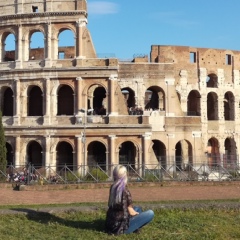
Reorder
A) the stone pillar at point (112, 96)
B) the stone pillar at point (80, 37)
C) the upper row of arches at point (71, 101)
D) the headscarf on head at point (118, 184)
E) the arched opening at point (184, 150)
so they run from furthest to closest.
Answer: the arched opening at point (184, 150) < the upper row of arches at point (71, 101) < the stone pillar at point (80, 37) < the stone pillar at point (112, 96) < the headscarf on head at point (118, 184)

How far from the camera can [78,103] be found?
30.4 metres

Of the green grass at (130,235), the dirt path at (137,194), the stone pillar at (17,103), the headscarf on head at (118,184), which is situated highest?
the stone pillar at (17,103)

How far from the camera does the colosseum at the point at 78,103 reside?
30109 millimetres

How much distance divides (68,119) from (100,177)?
905cm

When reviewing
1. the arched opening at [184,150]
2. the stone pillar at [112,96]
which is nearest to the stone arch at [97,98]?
the stone pillar at [112,96]

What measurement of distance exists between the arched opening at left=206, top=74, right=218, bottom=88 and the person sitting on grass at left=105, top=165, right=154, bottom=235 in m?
30.7

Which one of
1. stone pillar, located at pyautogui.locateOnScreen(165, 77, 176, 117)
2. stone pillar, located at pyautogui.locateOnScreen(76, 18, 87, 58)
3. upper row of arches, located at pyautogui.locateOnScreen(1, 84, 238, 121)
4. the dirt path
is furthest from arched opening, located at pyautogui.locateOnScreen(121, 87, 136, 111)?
the dirt path

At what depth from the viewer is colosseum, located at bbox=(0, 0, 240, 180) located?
30.1m

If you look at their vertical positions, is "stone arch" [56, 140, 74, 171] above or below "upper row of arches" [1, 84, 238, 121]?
below

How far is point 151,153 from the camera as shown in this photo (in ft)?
99.8

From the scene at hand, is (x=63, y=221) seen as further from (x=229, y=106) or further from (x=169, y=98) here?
(x=229, y=106)

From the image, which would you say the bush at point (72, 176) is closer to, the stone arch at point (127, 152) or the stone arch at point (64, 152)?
the stone arch at point (127, 152)

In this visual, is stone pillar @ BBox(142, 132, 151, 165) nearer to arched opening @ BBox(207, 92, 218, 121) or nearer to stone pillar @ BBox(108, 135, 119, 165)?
stone pillar @ BBox(108, 135, 119, 165)

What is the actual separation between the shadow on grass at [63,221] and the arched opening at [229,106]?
29.9 metres
